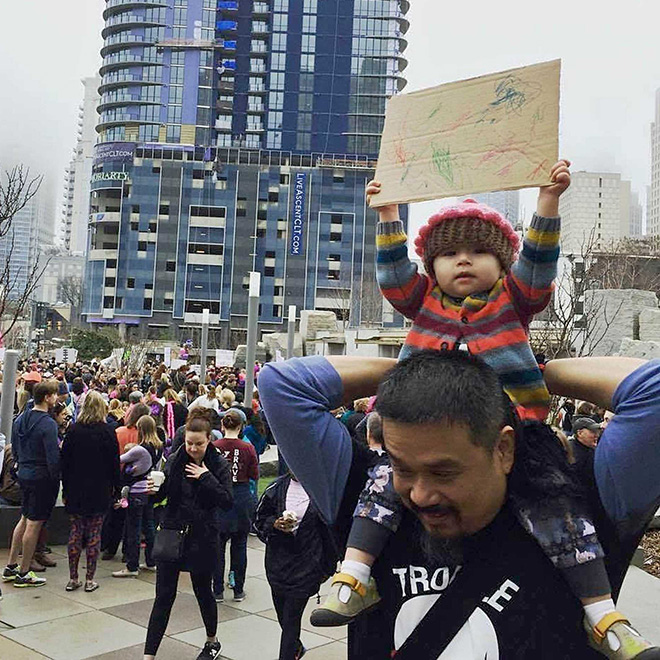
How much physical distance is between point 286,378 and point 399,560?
1.51 feet

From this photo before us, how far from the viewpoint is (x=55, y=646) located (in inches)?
240

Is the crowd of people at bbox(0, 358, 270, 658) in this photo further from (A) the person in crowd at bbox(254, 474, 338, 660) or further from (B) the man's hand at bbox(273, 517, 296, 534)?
(B) the man's hand at bbox(273, 517, 296, 534)

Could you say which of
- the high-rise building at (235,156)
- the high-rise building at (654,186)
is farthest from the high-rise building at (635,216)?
the high-rise building at (235,156)

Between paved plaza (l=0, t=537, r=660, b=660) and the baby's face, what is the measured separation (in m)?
4.74

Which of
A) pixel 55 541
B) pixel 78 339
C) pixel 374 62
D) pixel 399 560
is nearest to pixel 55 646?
pixel 55 541

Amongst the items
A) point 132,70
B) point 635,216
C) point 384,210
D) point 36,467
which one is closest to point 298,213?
point 132,70

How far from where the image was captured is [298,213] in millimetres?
73750

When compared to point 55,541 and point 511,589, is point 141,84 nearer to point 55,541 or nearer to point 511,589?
point 55,541

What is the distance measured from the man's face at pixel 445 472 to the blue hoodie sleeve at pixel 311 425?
0.22 meters

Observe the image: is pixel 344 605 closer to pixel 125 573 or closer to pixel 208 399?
pixel 125 573

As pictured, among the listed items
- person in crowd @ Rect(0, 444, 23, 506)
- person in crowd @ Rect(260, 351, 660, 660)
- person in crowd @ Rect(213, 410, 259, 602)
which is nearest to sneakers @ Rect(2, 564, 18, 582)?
person in crowd @ Rect(0, 444, 23, 506)

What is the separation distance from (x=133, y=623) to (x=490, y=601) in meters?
6.04

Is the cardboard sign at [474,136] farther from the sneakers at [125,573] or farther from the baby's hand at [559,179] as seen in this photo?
the sneakers at [125,573]

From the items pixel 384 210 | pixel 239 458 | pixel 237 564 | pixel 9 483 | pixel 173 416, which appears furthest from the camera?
pixel 173 416
